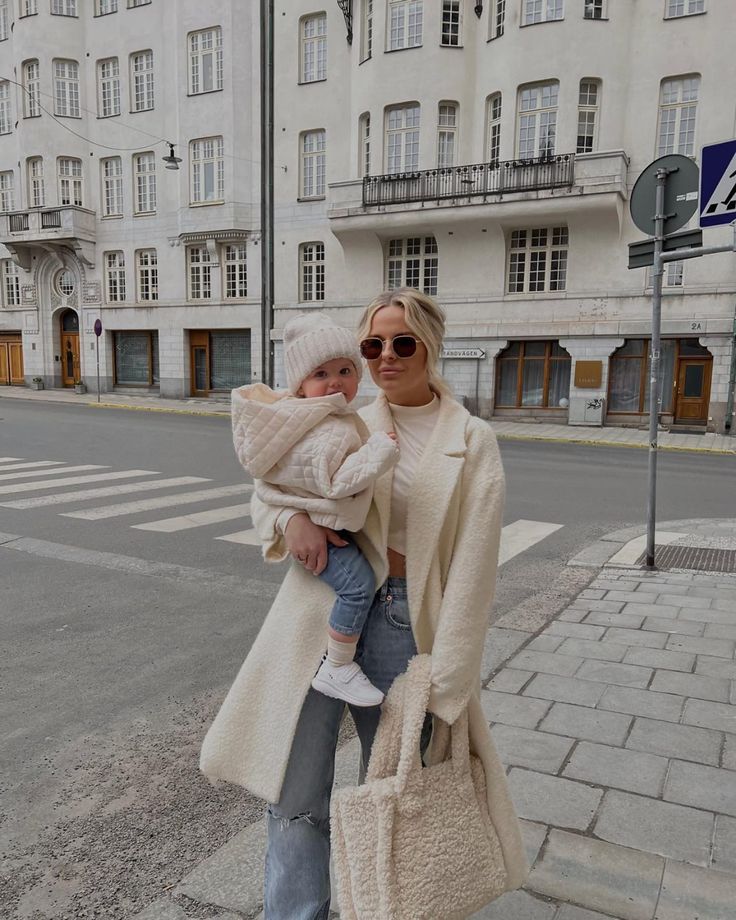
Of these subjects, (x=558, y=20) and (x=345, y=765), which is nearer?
(x=345, y=765)

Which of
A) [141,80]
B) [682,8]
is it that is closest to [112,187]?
[141,80]

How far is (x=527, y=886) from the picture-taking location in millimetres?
2375

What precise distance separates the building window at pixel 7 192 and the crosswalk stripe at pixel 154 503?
94.9 feet

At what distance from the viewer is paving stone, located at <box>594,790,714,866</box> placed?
2562 millimetres

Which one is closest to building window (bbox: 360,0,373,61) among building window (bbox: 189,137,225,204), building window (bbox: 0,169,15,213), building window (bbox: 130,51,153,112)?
building window (bbox: 189,137,225,204)

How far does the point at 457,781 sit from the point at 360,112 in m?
26.0

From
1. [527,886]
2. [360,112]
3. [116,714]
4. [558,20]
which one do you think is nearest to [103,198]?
[360,112]

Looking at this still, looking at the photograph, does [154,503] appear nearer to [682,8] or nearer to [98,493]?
[98,493]

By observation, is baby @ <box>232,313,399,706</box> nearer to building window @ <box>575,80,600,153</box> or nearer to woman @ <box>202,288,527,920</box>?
woman @ <box>202,288,527,920</box>

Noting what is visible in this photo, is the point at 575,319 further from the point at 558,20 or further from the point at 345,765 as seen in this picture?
the point at 345,765

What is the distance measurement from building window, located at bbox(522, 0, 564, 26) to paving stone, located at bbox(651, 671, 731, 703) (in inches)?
879

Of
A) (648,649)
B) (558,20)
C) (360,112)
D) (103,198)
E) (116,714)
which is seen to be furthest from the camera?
(103,198)

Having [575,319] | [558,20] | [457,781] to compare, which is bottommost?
[457,781]

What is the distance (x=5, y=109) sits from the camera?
107 feet
